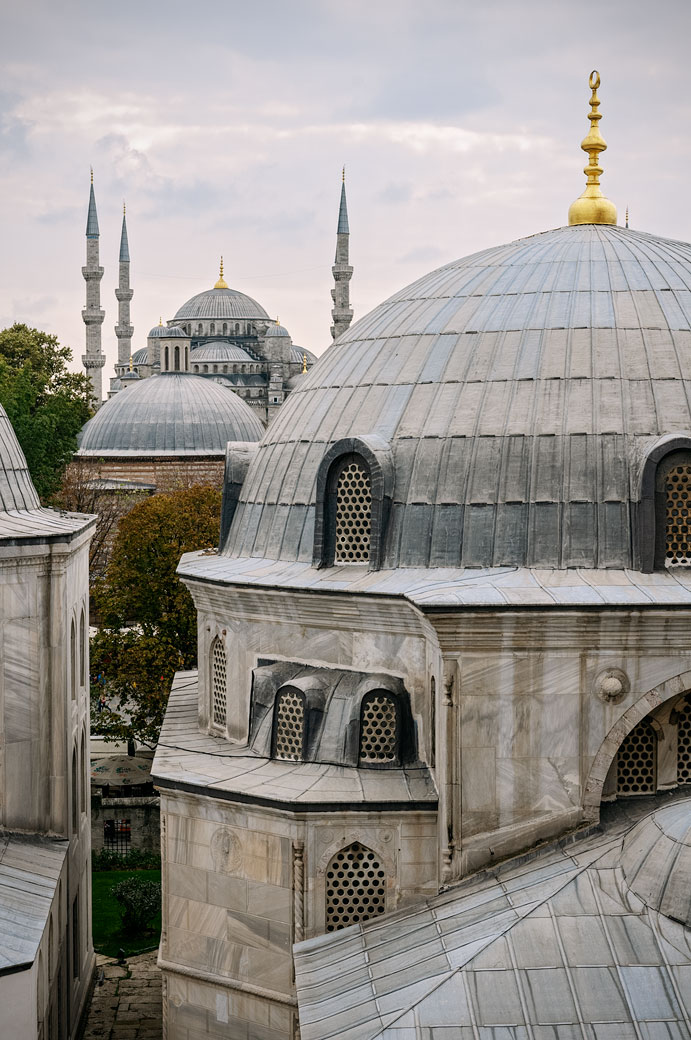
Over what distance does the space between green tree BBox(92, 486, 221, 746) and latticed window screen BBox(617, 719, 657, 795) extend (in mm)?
16553

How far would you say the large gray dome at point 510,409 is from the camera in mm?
16797

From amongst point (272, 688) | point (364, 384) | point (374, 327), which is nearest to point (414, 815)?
point (272, 688)

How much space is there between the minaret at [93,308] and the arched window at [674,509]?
274 feet

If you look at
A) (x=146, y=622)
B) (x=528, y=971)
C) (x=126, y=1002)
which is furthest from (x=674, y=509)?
(x=146, y=622)

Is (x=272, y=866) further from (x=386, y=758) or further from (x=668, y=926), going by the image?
(x=668, y=926)

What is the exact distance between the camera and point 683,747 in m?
15.8

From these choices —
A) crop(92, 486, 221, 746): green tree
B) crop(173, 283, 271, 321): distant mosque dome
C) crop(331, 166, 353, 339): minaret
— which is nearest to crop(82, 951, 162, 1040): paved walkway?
crop(92, 486, 221, 746): green tree

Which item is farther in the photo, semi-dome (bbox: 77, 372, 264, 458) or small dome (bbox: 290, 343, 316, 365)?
small dome (bbox: 290, 343, 316, 365)

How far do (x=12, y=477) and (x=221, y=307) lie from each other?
8901 cm

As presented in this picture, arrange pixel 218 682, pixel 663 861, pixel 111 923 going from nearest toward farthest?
pixel 663 861, pixel 218 682, pixel 111 923

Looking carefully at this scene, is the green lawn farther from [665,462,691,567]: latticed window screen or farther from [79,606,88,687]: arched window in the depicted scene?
[665,462,691,567]: latticed window screen

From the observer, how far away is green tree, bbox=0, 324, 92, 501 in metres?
46.2

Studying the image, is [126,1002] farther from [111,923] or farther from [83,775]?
[111,923]

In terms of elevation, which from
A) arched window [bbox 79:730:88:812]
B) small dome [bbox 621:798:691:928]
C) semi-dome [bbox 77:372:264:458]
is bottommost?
arched window [bbox 79:730:88:812]
